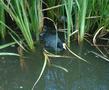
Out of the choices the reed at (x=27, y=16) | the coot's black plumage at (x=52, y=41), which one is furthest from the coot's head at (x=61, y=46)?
the reed at (x=27, y=16)

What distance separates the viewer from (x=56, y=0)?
2262mm

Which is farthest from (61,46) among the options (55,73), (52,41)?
(55,73)

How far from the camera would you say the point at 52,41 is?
215 centimetres

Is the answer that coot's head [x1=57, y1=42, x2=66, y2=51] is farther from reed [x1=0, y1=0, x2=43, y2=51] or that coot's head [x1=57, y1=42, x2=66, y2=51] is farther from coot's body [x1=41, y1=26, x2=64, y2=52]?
reed [x1=0, y1=0, x2=43, y2=51]

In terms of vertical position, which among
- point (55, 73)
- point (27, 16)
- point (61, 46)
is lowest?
point (55, 73)

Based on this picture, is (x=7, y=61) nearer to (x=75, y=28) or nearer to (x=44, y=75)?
(x=44, y=75)

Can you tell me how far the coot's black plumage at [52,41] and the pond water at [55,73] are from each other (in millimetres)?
60

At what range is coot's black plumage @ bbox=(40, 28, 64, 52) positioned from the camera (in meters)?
2.11

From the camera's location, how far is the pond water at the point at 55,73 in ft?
5.94

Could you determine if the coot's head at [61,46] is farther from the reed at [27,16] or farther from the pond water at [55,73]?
the reed at [27,16]

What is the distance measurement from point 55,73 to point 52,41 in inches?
12.0

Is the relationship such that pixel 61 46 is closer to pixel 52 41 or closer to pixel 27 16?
pixel 52 41

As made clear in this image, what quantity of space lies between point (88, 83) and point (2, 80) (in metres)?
0.49

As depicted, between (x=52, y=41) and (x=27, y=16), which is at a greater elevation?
(x=27, y=16)
